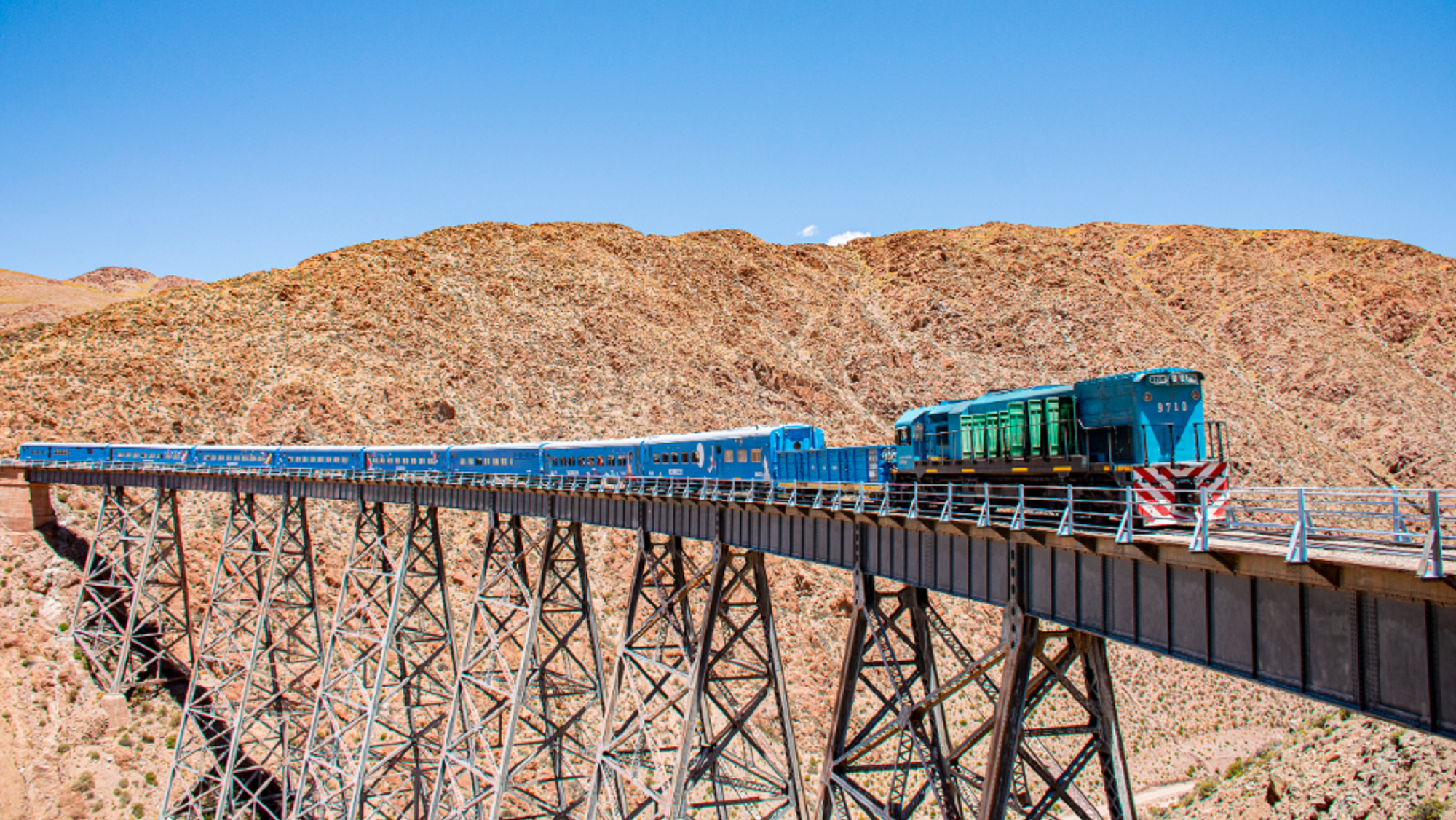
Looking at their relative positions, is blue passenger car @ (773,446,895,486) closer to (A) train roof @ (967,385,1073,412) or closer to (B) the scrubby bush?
(A) train roof @ (967,385,1073,412)

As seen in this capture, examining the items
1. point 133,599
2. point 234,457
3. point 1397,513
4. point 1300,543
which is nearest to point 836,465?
point 1300,543

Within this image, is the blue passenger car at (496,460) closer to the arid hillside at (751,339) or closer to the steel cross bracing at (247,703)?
the steel cross bracing at (247,703)

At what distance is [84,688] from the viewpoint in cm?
3250

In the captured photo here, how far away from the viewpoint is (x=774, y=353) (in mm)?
66688

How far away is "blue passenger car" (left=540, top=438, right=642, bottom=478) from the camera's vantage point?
24.7 meters

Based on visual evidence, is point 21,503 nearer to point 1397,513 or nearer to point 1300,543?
point 1300,543

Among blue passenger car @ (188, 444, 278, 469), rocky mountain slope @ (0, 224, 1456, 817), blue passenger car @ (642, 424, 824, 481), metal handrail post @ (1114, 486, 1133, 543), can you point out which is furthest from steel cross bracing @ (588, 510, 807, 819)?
blue passenger car @ (188, 444, 278, 469)

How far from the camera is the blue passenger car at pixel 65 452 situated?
38.2 meters

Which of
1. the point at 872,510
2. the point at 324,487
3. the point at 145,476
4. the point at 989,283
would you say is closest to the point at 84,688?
the point at 145,476

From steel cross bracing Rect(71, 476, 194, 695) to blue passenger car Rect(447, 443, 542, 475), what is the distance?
12814mm

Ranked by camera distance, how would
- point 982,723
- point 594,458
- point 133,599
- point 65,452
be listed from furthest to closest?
point 65,452 → point 133,599 → point 594,458 → point 982,723

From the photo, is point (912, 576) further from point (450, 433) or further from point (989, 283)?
point (989, 283)

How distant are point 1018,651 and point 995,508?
1926mm

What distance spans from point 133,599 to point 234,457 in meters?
7.06
